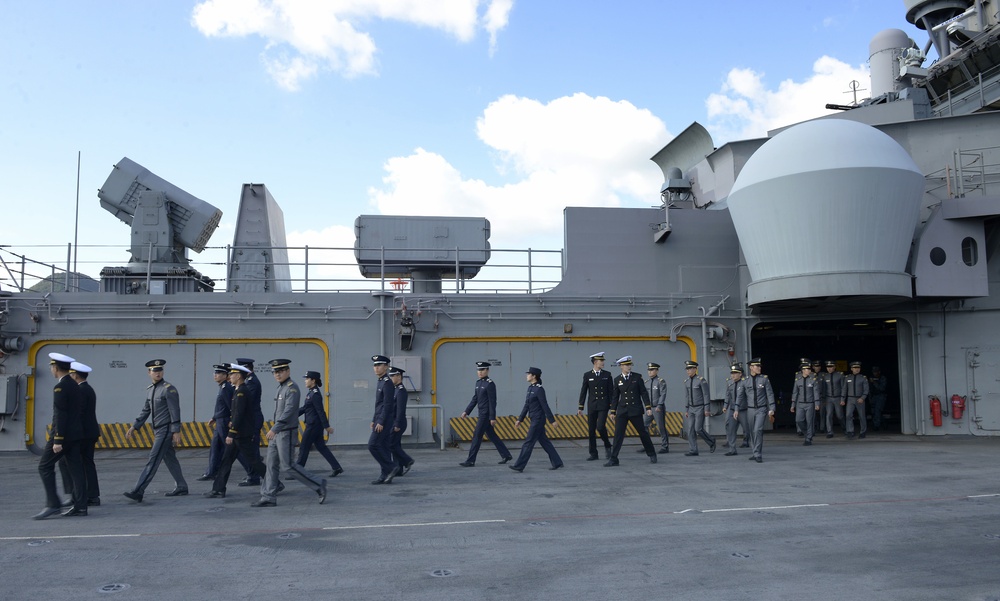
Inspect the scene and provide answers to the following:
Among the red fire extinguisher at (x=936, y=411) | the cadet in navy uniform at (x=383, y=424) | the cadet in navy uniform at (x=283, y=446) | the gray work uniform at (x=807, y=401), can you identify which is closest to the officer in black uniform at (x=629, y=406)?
the cadet in navy uniform at (x=383, y=424)

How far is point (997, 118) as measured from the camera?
53.0 ft

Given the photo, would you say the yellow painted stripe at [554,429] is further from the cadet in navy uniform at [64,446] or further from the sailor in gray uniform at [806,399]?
the cadet in navy uniform at [64,446]

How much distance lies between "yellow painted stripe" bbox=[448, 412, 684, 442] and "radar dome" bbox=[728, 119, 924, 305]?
3741 mm

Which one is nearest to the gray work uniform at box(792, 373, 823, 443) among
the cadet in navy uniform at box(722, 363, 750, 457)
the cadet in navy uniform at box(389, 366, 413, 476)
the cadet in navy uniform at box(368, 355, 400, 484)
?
the cadet in navy uniform at box(722, 363, 750, 457)

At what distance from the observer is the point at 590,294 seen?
15.9 metres

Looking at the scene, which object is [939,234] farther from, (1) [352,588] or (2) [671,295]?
(1) [352,588]

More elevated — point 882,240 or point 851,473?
point 882,240

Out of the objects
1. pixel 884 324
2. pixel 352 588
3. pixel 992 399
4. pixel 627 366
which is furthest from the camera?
pixel 884 324

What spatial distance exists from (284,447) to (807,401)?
38.4ft

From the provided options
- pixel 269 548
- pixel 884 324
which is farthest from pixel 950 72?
pixel 269 548

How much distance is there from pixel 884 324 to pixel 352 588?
18228mm

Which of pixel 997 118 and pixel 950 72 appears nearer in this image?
pixel 997 118

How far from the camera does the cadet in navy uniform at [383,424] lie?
31.9ft

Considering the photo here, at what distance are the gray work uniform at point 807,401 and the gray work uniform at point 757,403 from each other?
3.39 m
